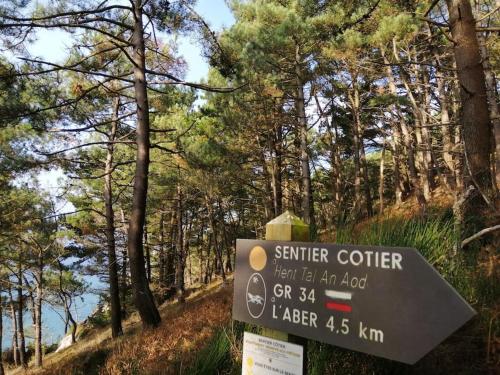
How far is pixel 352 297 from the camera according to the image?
5.59ft

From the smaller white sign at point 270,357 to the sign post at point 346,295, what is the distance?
0.06 m

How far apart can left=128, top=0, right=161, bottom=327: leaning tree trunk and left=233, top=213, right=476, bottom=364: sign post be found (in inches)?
223

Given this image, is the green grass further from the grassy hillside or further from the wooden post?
the wooden post

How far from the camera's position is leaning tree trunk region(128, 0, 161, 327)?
745cm

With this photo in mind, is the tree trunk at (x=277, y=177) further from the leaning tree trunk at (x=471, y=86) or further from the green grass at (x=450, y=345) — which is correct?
the green grass at (x=450, y=345)

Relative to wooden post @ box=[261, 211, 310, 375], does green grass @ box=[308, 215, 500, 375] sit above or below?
below

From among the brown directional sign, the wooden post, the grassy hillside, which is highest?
the wooden post

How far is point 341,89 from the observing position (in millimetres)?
17844

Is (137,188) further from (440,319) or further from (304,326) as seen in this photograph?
(440,319)

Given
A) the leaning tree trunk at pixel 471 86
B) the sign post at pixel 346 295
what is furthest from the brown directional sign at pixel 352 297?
the leaning tree trunk at pixel 471 86

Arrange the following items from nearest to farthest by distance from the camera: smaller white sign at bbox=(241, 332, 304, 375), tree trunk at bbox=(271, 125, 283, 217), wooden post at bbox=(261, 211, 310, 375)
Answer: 1. smaller white sign at bbox=(241, 332, 304, 375)
2. wooden post at bbox=(261, 211, 310, 375)
3. tree trunk at bbox=(271, 125, 283, 217)

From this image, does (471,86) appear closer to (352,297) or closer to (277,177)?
(352,297)

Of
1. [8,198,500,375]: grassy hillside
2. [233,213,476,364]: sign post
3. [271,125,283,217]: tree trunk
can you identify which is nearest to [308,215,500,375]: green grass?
[8,198,500,375]: grassy hillside

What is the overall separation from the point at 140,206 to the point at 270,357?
610cm
